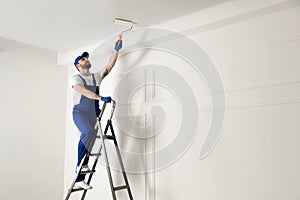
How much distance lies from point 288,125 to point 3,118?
286 cm

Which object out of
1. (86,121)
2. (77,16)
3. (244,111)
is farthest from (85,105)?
(244,111)

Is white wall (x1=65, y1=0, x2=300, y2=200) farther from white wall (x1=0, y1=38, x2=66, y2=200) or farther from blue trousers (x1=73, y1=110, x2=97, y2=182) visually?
white wall (x1=0, y1=38, x2=66, y2=200)

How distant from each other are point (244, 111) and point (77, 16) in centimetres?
173

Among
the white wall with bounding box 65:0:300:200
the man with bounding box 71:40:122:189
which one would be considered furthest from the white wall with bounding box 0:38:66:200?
the white wall with bounding box 65:0:300:200

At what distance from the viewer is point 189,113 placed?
275cm

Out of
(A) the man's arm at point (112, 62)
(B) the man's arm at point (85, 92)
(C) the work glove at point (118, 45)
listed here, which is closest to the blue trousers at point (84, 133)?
(B) the man's arm at point (85, 92)

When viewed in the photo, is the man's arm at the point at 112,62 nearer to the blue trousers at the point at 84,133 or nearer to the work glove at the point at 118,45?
the work glove at the point at 118,45

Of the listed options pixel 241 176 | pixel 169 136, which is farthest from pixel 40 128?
pixel 241 176

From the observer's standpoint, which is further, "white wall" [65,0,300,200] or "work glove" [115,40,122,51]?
"work glove" [115,40,122,51]

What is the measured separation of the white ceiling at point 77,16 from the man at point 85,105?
30cm

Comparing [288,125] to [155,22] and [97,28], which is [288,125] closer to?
[155,22]

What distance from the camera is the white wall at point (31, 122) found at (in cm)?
332

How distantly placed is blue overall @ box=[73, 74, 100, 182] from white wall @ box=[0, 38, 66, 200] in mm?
826

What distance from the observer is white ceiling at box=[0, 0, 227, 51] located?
2.54 meters
